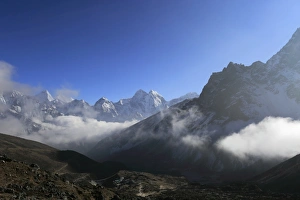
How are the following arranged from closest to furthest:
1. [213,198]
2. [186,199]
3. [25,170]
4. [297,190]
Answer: [25,170] → [186,199] → [213,198] → [297,190]

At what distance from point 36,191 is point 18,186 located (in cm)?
386

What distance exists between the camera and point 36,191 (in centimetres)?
5931

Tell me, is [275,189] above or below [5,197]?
below

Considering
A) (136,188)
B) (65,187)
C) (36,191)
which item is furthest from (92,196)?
(136,188)

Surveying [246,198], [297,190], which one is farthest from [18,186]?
[297,190]

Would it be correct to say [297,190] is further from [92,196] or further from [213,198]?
[92,196]

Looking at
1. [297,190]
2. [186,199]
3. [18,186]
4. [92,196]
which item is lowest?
[297,190]

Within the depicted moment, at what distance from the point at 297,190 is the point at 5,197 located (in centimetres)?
18527

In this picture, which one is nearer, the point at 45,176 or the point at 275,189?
the point at 45,176

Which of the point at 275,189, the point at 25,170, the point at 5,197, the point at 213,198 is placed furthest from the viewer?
the point at 275,189

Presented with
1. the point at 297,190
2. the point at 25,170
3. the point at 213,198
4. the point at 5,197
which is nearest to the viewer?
the point at 5,197

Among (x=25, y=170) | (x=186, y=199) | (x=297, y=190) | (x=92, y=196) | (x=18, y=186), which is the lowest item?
(x=297, y=190)

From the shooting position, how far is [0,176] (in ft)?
202

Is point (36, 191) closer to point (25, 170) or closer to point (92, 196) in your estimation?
point (25, 170)
